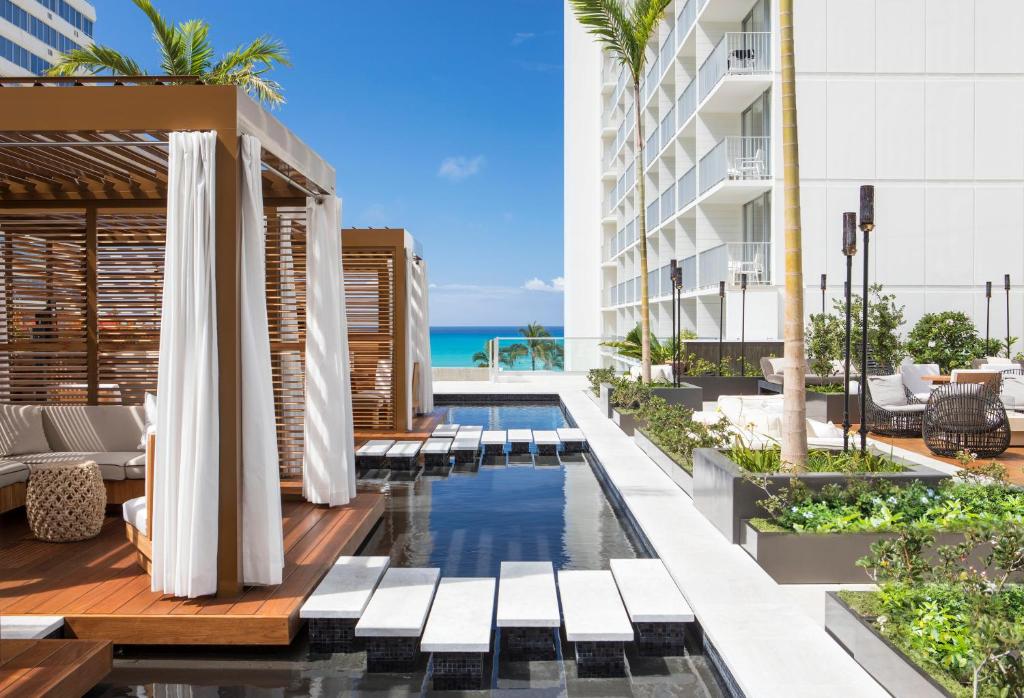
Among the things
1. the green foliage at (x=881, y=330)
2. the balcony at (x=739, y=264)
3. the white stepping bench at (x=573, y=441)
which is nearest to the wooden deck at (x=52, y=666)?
the white stepping bench at (x=573, y=441)

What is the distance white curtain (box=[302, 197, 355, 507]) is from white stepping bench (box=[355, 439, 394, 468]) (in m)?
3.05

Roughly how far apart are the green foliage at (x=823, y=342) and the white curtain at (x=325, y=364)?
11.8 meters

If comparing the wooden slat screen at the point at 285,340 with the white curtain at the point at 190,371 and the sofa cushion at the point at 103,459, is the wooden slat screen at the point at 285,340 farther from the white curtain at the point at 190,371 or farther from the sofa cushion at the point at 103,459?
the white curtain at the point at 190,371

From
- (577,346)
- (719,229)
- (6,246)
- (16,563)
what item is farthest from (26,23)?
(16,563)

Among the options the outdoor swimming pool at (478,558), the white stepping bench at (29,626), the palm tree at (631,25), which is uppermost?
the palm tree at (631,25)

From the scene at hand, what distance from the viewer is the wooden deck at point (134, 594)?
4.39 meters

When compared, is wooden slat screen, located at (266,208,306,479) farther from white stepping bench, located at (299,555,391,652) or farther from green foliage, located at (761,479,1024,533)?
green foliage, located at (761,479,1024,533)

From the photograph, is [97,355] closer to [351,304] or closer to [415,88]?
[351,304]

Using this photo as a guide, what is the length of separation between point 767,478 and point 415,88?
9109 cm

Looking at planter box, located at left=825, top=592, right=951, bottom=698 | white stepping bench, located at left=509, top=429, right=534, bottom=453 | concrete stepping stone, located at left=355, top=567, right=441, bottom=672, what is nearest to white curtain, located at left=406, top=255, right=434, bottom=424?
white stepping bench, located at left=509, top=429, right=534, bottom=453

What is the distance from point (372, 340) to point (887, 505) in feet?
26.3

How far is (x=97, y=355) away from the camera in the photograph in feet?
26.3

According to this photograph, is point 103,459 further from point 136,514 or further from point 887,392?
point 887,392

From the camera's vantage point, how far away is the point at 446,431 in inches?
471
